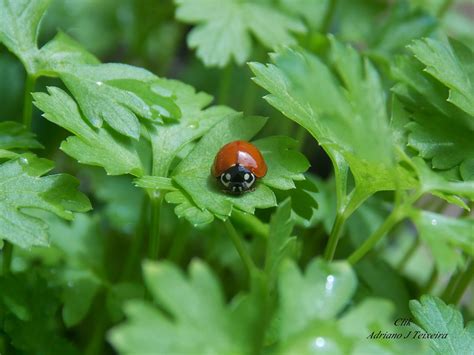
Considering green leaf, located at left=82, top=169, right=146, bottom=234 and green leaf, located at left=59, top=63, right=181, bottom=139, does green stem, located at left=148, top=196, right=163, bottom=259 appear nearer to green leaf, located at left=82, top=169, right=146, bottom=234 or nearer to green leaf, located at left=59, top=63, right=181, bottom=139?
green leaf, located at left=59, top=63, right=181, bottom=139

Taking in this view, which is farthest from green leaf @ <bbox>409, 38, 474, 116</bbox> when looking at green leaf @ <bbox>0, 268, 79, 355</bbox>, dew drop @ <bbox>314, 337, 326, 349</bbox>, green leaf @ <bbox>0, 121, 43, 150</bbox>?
green leaf @ <bbox>0, 268, 79, 355</bbox>

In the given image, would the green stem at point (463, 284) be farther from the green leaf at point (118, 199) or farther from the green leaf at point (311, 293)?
the green leaf at point (118, 199)

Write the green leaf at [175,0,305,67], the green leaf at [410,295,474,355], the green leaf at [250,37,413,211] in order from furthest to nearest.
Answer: the green leaf at [175,0,305,67], the green leaf at [410,295,474,355], the green leaf at [250,37,413,211]

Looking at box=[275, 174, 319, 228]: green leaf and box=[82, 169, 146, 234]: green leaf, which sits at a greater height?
box=[275, 174, 319, 228]: green leaf

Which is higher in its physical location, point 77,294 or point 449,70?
point 449,70

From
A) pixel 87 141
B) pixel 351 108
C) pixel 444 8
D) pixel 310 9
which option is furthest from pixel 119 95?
pixel 444 8

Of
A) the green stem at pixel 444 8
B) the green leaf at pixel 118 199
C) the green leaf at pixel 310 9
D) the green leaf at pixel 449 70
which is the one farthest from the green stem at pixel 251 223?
the green stem at pixel 444 8

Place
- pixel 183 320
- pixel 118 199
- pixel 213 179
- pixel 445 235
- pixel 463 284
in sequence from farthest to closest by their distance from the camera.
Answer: pixel 118 199, pixel 463 284, pixel 213 179, pixel 445 235, pixel 183 320

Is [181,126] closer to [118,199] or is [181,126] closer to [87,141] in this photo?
[87,141]
